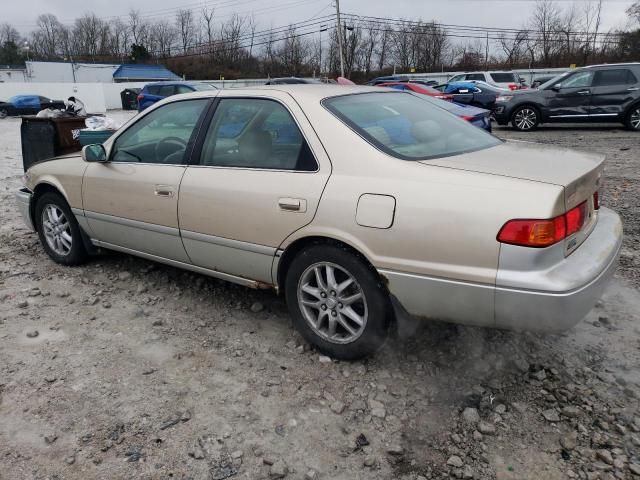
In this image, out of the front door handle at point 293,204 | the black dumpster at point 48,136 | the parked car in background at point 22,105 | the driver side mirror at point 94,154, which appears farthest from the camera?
the parked car in background at point 22,105

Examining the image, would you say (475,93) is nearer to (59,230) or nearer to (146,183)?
(59,230)

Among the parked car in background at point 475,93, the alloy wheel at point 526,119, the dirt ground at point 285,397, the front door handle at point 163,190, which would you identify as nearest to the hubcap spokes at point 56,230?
the dirt ground at point 285,397

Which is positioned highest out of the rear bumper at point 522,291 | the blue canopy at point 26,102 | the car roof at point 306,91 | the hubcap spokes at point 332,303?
the blue canopy at point 26,102

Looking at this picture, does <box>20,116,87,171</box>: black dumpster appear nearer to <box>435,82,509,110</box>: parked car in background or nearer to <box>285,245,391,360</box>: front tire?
<box>285,245,391,360</box>: front tire

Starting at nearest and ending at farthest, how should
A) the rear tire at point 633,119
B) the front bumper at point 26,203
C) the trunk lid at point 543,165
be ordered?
the trunk lid at point 543,165 → the front bumper at point 26,203 → the rear tire at point 633,119

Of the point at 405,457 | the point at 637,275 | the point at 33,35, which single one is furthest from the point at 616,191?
the point at 33,35

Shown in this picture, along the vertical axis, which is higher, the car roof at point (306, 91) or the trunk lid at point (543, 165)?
the car roof at point (306, 91)

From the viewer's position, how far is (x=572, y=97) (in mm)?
13305

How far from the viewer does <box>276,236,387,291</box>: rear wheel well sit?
9.09 feet

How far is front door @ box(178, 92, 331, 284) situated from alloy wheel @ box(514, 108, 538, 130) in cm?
1239

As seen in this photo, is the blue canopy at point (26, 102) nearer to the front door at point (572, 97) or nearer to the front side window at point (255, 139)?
the front door at point (572, 97)

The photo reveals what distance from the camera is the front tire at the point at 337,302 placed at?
2.76m

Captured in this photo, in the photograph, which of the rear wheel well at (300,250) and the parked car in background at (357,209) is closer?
the parked car in background at (357,209)

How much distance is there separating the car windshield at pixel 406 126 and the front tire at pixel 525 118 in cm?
1153
